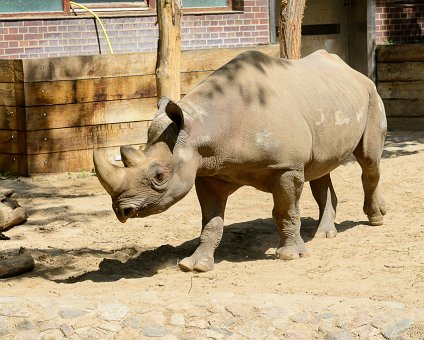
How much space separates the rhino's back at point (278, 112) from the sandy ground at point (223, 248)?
0.85 meters

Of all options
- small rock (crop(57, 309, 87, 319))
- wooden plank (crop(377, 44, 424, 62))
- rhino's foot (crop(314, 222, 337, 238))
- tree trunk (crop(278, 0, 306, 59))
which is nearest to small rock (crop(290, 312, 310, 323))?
small rock (crop(57, 309, 87, 319))

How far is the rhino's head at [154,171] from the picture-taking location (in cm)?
650

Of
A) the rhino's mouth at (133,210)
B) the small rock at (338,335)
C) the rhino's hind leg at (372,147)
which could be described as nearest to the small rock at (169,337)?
the small rock at (338,335)

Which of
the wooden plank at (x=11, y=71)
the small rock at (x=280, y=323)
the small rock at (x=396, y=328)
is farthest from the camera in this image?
the wooden plank at (x=11, y=71)

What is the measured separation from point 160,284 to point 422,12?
38.7ft

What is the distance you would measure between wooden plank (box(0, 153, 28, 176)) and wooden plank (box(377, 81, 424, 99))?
22.0ft

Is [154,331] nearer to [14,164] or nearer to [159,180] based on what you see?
[159,180]

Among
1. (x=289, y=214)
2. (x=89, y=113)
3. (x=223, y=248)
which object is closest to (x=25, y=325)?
(x=289, y=214)

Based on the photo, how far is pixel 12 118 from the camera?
11.9 meters

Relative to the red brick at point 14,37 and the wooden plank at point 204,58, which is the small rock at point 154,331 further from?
the red brick at point 14,37

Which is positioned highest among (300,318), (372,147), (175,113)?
(175,113)

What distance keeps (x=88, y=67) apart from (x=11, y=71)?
3.27ft

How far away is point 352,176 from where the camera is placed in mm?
11758

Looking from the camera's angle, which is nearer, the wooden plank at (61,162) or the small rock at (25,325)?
the small rock at (25,325)
